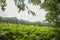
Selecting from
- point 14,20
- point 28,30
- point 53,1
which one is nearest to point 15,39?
point 28,30

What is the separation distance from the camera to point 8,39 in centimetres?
381

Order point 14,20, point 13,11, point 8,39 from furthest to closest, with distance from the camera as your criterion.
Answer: point 13,11 < point 14,20 < point 8,39

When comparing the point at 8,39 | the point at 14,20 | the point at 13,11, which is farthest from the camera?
the point at 13,11

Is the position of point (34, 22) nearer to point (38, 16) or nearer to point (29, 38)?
point (38, 16)

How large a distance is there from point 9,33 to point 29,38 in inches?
18.2

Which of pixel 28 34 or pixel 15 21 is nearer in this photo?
pixel 28 34

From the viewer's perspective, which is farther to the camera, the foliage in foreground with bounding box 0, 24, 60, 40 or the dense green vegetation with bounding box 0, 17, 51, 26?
the dense green vegetation with bounding box 0, 17, 51, 26

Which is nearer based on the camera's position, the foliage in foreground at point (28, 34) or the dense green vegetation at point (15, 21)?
the foliage in foreground at point (28, 34)

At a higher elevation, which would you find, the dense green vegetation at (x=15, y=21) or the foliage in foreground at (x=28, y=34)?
the foliage in foreground at (x=28, y=34)

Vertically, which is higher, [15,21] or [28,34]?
[28,34]

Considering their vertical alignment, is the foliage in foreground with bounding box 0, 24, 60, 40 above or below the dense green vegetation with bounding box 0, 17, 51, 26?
above

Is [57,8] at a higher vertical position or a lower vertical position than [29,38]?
higher

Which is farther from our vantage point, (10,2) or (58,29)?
(10,2)

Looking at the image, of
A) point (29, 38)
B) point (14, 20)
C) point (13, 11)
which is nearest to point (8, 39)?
point (29, 38)
